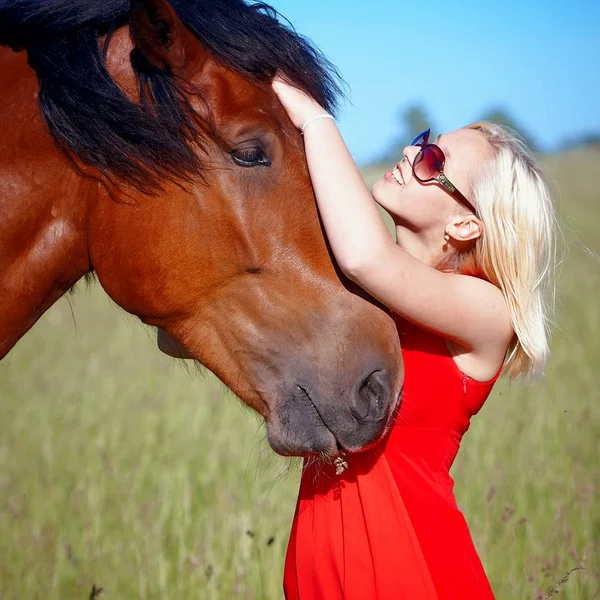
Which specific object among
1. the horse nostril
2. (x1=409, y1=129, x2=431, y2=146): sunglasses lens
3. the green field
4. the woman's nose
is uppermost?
(x1=409, y1=129, x2=431, y2=146): sunglasses lens

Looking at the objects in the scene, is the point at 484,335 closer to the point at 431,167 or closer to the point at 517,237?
the point at 517,237

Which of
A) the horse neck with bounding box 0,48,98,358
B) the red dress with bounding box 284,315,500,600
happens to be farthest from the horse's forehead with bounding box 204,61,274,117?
the red dress with bounding box 284,315,500,600

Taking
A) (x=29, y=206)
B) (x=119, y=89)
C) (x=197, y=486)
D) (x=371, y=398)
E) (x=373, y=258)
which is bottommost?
(x=197, y=486)

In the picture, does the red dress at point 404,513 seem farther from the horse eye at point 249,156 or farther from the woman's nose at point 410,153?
the horse eye at point 249,156

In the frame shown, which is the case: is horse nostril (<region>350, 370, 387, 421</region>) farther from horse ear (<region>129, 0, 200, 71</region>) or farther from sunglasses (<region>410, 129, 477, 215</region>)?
horse ear (<region>129, 0, 200, 71</region>)

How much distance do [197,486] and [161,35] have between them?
10.8 ft

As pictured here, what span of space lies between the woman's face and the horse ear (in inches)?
28.6

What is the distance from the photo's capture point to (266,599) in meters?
3.31

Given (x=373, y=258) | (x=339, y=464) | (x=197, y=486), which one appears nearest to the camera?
(x=373, y=258)

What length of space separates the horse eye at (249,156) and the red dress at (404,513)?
0.76 m

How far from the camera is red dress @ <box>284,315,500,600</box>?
201cm

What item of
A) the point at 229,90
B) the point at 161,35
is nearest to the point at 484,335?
the point at 229,90

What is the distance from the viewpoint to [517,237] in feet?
7.04

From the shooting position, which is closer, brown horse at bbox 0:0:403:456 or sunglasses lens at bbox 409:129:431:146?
brown horse at bbox 0:0:403:456
